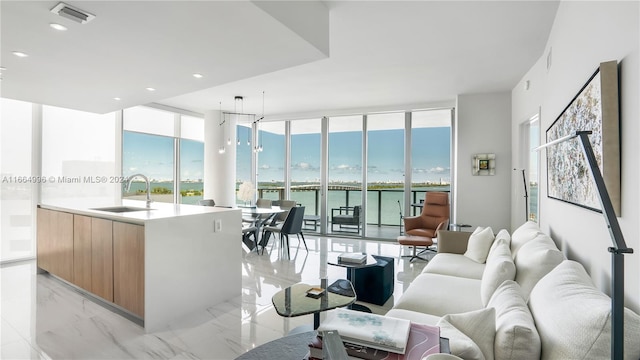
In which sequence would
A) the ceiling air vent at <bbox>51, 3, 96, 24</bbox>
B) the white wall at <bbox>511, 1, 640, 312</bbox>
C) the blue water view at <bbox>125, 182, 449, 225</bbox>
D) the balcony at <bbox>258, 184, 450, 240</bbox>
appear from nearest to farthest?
the white wall at <bbox>511, 1, 640, 312</bbox>, the ceiling air vent at <bbox>51, 3, 96, 24</bbox>, the blue water view at <bbox>125, 182, 449, 225</bbox>, the balcony at <bbox>258, 184, 450, 240</bbox>

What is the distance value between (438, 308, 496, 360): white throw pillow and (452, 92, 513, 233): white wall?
4.84 metres

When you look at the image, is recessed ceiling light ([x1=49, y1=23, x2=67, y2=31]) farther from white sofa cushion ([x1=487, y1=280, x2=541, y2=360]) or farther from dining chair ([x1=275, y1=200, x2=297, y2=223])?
dining chair ([x1=275, y1=200, x2=297, y2=223])

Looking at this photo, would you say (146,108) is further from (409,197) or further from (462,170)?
(462,170)

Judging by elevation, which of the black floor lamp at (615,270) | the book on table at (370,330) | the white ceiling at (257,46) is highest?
the white ceiling at (257,46)

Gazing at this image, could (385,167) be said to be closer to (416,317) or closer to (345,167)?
(345,167)

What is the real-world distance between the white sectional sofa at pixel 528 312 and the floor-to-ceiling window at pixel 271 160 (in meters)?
5.73

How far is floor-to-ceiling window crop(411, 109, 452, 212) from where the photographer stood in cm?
645

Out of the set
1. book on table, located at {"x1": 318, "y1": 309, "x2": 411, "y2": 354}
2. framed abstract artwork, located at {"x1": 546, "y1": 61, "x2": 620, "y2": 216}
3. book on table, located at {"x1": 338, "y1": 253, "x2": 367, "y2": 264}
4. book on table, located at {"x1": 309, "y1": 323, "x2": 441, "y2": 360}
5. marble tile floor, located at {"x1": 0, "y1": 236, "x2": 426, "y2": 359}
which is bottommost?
marble tile floor, located at {"x1": 0, "y1": 236, "x2": 426, "y2": 359}

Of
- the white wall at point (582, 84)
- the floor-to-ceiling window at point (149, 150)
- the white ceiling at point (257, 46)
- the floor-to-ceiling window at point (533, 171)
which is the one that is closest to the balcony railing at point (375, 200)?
the floor-to-ceiling window at point (533, 171)

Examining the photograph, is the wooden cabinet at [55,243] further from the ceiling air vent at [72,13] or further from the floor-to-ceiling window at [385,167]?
the floor-to-ceiling window at [385,167]

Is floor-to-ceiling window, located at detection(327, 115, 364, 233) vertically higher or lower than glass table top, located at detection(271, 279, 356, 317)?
higher

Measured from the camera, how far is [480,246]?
11.1 ft

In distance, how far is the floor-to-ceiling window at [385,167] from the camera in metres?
6.79

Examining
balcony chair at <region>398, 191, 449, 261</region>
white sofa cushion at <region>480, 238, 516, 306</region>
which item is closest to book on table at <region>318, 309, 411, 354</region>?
white sofa cushion at <region>480, 238, 516, 306</region>
